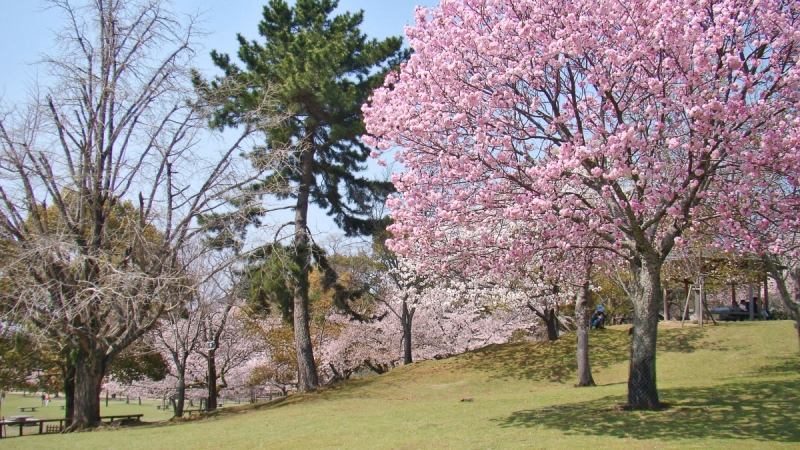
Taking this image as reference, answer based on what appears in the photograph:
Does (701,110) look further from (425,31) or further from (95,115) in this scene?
(95,115)

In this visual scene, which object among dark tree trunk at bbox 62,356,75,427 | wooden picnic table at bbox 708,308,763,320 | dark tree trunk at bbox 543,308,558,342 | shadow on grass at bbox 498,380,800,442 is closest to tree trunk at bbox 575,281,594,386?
shadow on grass at bbox 498,380,800,442

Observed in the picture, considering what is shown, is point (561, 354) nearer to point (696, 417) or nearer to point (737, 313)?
point (737, 313)

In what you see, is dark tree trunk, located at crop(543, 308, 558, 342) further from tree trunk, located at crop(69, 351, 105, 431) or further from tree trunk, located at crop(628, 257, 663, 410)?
tree trunk, located at crop(69, 351, 105, 431)

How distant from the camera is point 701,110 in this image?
721cm

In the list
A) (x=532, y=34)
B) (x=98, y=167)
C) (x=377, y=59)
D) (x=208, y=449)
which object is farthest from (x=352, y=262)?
(x=532, y=34)

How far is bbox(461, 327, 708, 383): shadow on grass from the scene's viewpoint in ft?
61.8

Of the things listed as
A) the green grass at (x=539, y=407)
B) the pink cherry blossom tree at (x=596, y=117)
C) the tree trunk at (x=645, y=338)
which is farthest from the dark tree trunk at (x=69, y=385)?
the tree trunk at (x=645, y=338)

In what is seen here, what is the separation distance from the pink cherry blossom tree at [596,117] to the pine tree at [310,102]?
8.30 meters

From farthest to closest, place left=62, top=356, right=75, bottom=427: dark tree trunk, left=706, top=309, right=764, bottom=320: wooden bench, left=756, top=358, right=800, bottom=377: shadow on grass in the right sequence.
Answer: left=706, top=309, right=764, bottom=320: wooden bench < left=62, top=356, right=75, bottom=427: dark tree trunk < left=756, top=358, right=800, bottom=377: shadow on grass

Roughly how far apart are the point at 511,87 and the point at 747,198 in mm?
3804

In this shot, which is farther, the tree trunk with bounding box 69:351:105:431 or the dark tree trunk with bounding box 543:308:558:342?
the dark tree trunk with bounding box 543:308:558:342

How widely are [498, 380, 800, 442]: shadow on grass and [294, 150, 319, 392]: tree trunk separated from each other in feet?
33.7

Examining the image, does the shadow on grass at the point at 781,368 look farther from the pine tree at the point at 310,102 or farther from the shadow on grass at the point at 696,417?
the pine tree at the point at 310,102

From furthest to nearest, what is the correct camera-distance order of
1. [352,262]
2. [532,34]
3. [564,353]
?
[352,262], [564,353], [532,34]
